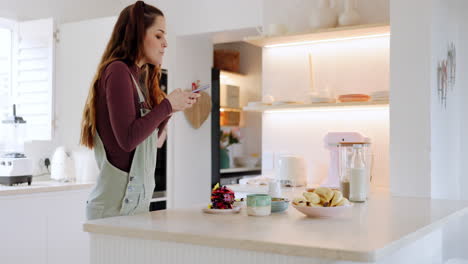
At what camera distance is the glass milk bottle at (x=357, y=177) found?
2.40 metres

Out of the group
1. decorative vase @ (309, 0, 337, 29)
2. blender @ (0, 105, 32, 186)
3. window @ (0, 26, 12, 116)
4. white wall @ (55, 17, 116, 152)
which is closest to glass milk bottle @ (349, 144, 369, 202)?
decorative vase @ (309, 0, 337, 29)

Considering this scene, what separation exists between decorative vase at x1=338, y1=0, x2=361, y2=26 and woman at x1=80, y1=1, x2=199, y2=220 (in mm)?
1568

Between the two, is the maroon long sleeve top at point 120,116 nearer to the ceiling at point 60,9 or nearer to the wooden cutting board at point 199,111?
the ceiling at point 60,9

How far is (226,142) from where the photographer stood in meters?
6.33

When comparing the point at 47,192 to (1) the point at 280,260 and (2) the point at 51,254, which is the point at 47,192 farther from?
(1) the point at 280,260

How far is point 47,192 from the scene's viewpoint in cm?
353

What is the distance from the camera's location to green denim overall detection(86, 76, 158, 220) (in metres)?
1.96

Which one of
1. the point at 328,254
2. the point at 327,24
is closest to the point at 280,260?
the point at 328,254

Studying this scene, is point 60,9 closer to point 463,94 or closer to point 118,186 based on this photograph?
point 118,186

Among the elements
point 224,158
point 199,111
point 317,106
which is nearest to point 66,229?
point 199,111

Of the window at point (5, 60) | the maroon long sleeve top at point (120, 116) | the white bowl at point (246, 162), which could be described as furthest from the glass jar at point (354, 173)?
the white bowl at point (246, 162)

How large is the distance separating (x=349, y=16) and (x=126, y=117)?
1910mm

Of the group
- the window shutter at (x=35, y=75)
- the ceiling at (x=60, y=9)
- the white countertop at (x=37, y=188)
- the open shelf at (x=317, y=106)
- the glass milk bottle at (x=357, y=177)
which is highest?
the ceiling at (x=60, y=9)

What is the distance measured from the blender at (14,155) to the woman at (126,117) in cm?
185
